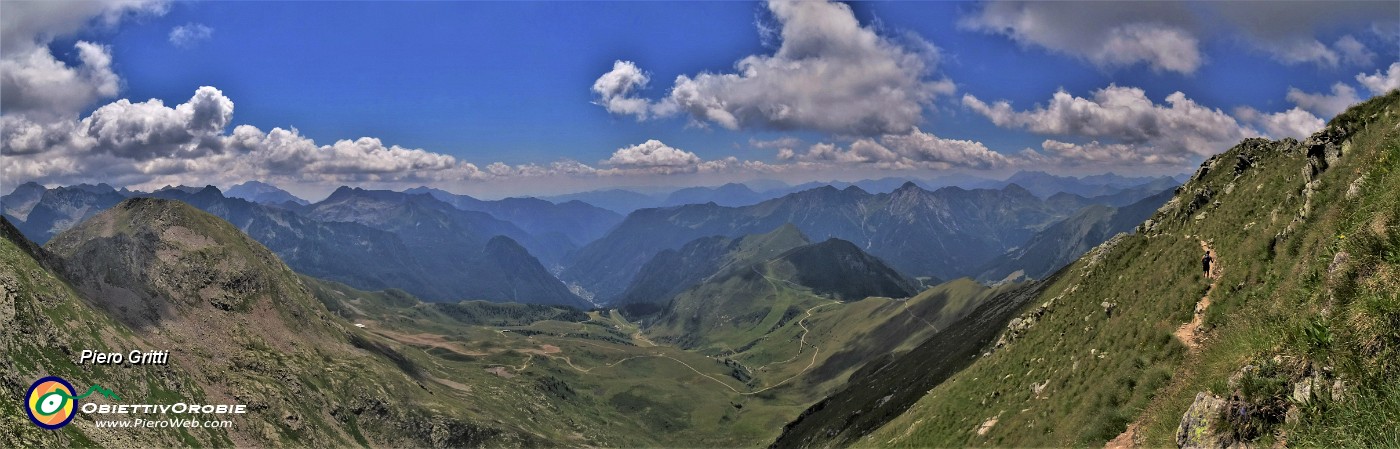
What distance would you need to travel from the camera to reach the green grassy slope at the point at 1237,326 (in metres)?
15.6

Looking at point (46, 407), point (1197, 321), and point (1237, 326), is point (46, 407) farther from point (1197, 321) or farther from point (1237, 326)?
point (1197, 321)

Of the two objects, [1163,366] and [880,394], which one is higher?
[1163,366]

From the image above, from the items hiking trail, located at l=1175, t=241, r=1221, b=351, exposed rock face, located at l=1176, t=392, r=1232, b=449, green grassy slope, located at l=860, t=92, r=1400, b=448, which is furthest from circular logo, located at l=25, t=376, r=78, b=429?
hiking trail, located at l=1175, t=241, r=1221, b=351

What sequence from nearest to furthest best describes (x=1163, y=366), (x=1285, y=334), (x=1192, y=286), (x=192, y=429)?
1. (x=1285, y=334)
2. (x=1163, y=366)
3. (x=1192, y=286)
4. (x=192, y=429)

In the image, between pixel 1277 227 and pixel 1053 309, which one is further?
pixel 1053 309

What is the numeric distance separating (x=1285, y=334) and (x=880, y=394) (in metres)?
126

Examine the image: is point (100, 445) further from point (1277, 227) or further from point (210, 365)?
point (1277, 227)

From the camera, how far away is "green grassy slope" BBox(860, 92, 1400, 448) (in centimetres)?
1562

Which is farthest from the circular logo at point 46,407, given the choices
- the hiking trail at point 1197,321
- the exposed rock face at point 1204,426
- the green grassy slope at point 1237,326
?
the hiking trail at point 1197,321

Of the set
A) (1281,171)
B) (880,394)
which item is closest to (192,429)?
(880,394)

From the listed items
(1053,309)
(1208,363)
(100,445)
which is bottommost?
(100,445)

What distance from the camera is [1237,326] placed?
24.4 metres

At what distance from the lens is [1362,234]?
18.0 m

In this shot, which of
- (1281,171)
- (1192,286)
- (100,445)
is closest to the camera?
(1192,286)
